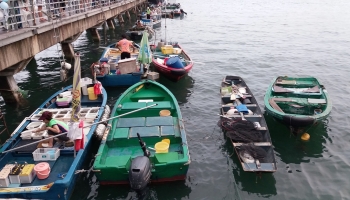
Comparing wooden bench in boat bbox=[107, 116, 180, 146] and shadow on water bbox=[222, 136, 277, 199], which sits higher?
wooden bench in boat bbox=[107, 116, 180, 146]

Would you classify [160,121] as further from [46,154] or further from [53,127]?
[46,154]

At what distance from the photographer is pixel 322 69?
23984 mm

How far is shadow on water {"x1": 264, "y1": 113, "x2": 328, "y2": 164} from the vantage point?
11.9 m

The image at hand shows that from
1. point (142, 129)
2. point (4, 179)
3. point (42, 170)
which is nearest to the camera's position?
point (4, 179)

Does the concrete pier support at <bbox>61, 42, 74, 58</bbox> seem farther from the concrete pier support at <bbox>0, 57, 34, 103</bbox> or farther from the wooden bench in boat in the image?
the wooden bench in boat

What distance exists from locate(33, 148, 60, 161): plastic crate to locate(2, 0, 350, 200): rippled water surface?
1383 millimetres

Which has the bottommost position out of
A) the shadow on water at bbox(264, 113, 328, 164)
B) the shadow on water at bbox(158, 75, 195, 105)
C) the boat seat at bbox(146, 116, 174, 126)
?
→ the shadow on water at bbox(264, 113, 328, 164)

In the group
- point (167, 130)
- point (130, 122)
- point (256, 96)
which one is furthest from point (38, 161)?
point (256, 96)

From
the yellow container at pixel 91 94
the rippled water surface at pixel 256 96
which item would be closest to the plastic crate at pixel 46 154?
the rippled water surface at pixel 256 96

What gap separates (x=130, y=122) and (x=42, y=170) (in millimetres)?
3955

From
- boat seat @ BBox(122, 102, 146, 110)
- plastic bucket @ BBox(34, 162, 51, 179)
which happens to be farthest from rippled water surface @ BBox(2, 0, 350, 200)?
boat seat @ BBox(122, 102, 146, 110)

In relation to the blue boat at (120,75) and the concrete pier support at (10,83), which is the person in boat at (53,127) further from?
the blue boat at (120,75)

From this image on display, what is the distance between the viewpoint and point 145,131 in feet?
36.1

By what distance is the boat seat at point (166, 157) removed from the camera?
31.7 feet
